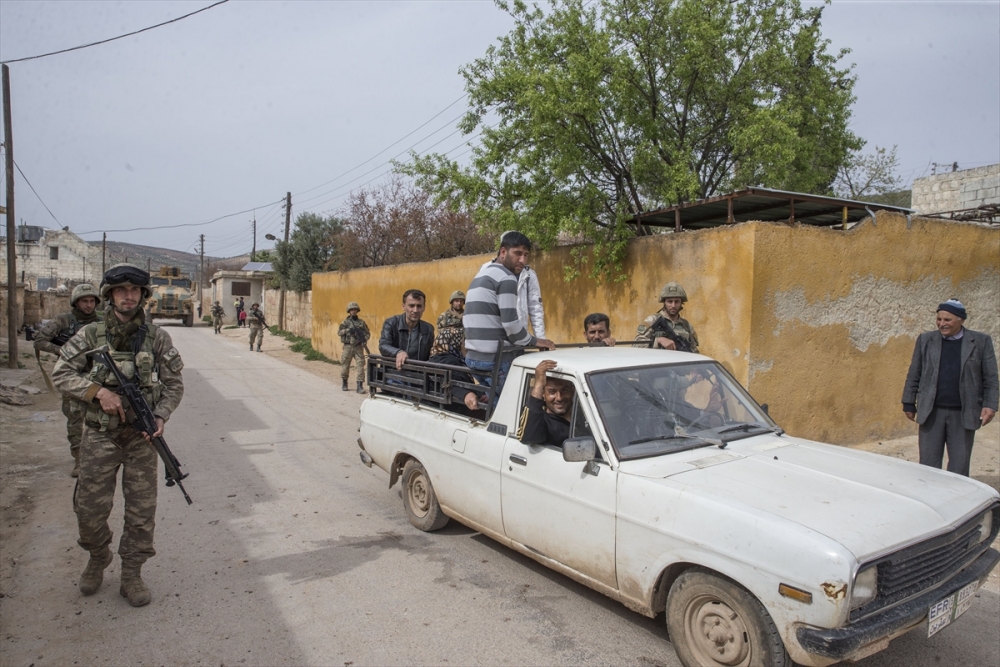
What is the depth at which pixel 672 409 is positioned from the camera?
383cm

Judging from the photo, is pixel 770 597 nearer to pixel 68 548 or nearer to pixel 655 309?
pixel 68 548

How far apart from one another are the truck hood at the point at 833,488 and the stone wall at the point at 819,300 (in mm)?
3256

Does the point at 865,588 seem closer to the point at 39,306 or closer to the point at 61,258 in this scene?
the point at 39,306

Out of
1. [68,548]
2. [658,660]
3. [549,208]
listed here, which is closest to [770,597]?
[658,660]

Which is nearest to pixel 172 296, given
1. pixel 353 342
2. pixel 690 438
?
pixel 353 342

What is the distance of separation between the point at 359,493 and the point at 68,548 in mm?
2236

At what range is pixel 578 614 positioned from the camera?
12.2ft

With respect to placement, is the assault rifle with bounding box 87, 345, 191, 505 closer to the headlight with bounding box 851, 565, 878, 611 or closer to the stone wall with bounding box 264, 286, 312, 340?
the headlight with bounding box 851, 565, 878, 611

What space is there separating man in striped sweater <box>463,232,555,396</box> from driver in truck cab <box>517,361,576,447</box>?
79 centimetres

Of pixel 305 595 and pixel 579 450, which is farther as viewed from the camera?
pixel 305 595

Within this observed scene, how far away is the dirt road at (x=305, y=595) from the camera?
3326 millimetres

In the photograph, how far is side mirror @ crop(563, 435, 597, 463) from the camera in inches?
134

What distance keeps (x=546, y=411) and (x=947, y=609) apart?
2.15 m

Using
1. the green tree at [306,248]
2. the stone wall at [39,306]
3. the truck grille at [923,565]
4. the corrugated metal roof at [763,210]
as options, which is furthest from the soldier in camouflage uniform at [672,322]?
the green tree at [306,248]
